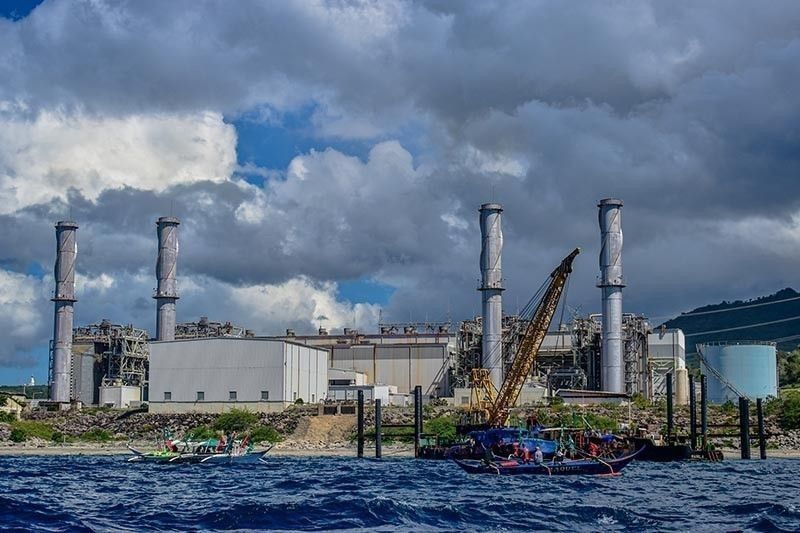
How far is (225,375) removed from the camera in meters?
124

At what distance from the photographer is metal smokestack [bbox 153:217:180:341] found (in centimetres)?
14125

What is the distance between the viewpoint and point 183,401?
124938 mm

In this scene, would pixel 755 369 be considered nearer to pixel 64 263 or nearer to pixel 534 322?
pixel 534 322

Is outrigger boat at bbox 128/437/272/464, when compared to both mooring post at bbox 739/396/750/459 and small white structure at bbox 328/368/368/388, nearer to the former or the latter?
mooring post at bbox 739/396/750/459

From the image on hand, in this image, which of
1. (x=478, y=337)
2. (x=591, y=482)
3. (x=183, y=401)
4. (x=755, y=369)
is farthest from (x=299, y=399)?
(x=591, y=482)

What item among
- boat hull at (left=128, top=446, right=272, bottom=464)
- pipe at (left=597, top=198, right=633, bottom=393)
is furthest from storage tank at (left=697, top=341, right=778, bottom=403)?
boat hull at (left=128, top=446, right=272, bottom=464)

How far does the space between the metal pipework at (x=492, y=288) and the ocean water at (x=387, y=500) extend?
54.2m

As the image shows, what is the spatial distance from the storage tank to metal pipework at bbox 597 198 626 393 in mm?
20647

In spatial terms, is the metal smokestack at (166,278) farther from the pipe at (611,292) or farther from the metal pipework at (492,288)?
the pipe at (611,292)

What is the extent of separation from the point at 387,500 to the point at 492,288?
274 ft

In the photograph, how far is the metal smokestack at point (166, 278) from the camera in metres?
141

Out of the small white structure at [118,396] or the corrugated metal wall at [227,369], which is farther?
the small white structure at [118,396]

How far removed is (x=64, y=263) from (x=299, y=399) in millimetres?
36273

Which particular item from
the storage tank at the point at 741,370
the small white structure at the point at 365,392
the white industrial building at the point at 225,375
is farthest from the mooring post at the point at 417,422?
the storage tank at the point at 741,370
